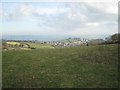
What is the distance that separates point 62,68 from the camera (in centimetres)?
2327

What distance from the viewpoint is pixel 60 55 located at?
28.5 meters

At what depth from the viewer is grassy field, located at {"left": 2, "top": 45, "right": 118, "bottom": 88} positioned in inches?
756

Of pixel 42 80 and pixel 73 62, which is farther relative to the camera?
pixel 73 62

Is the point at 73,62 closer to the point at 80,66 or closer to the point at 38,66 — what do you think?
the point at 80,66

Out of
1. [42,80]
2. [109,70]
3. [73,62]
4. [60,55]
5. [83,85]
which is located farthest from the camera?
[60,55]

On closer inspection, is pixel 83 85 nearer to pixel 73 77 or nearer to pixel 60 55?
pixel 73 77

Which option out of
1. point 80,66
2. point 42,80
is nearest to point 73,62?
point 80,66

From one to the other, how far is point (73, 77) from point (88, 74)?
1.46 metres

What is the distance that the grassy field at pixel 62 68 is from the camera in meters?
19.2

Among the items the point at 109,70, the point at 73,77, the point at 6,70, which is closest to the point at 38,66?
the point at 6,70

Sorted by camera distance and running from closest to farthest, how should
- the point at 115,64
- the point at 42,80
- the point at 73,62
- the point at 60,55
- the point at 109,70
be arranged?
the point at 42,80 < the point at 109,70 < the point at 115,64 < the point at 73,62 < the point at 60,55

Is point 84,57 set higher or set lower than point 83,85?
higher

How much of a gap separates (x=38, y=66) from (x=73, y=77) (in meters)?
5.18

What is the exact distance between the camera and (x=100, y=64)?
2380 cm
